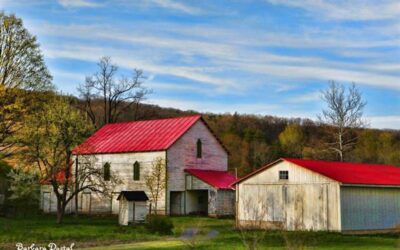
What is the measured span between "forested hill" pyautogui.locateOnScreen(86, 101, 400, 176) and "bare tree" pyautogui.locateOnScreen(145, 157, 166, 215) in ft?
84.6

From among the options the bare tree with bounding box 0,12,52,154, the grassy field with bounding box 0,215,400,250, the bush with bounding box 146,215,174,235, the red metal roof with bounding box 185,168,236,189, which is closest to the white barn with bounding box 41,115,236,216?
the red metal roof with bounding box 185,168,236,189

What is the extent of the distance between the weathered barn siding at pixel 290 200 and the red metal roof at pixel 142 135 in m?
14.0

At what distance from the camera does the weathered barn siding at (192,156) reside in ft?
164

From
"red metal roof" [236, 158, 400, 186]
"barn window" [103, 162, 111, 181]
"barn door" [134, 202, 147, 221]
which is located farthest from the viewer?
"barn window" [103, 162, 111, 181]

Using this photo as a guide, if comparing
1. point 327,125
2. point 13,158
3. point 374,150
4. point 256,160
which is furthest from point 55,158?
point 374,150

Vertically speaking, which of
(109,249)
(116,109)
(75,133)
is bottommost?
(109,249)

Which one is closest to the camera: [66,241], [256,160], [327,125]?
[66,241]

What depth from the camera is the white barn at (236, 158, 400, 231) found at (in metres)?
33.2

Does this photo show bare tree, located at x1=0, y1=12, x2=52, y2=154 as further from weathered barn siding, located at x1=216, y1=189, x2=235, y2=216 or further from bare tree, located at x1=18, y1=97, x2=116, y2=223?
weathered barn siding, located at x1=216, y1=189, x2=235, y2=216

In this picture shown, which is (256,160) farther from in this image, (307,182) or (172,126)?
(307,182)

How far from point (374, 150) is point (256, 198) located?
262 ft

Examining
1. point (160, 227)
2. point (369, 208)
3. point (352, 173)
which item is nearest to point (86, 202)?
point (160, 227)

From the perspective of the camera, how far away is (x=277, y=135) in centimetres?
13150

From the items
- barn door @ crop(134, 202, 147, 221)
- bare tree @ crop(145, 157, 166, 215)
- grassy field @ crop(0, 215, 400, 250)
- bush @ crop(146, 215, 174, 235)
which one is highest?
bare tree @ crop(145, 157, 166, 215)
